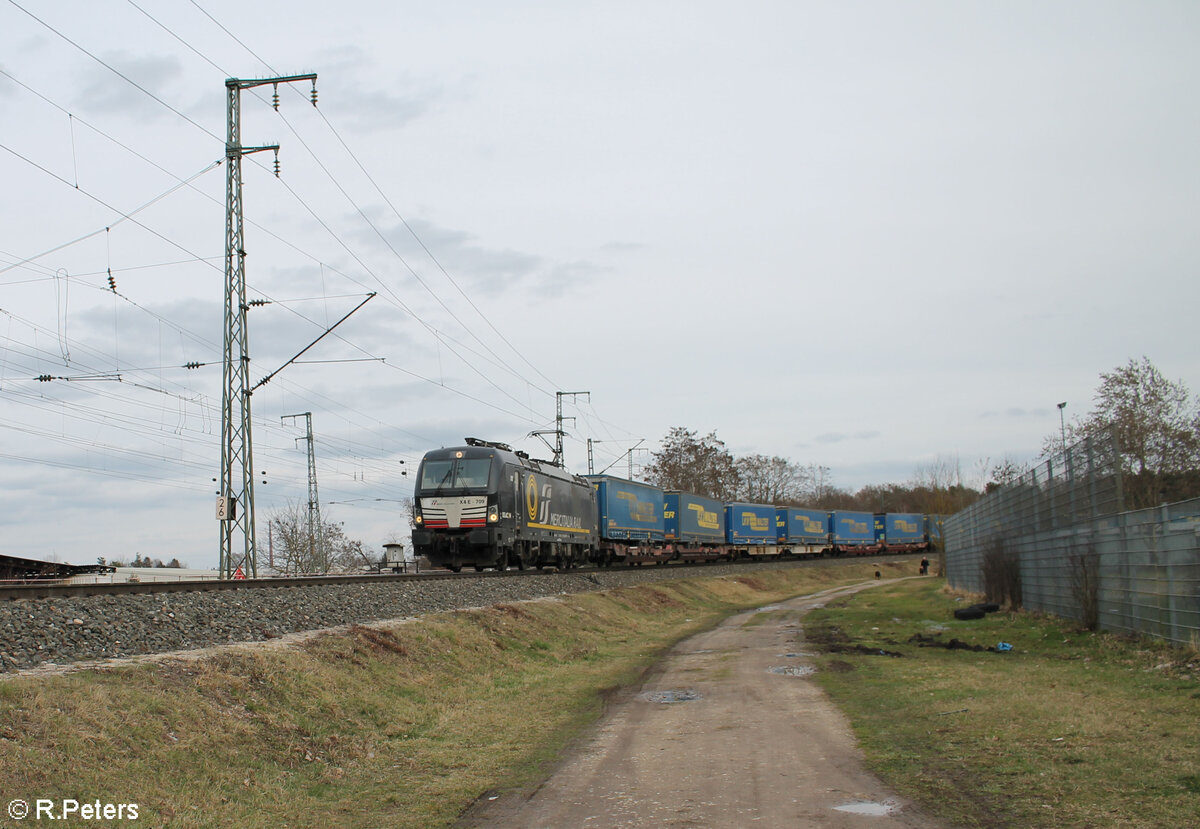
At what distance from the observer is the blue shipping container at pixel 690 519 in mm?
48719

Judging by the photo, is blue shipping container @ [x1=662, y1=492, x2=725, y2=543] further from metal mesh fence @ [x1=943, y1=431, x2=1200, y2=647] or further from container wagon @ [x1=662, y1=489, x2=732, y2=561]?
metal mesh fence @ [x1=943, y1=431, x2=1200, y2=647]

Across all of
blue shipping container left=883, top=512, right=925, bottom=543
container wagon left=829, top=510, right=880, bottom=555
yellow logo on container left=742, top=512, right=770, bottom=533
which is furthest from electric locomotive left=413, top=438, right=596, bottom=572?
blue shipping container left=883, top=512, right=925, bottom=543

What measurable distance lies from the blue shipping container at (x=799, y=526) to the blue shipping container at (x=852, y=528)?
4.18ft

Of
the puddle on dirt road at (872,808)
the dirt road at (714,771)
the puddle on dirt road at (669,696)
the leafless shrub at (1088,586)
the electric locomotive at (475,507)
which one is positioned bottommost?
the puddle on dirt road at (669,696)

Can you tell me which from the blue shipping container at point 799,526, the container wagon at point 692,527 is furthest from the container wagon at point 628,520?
the blue shipping container at point 799,526

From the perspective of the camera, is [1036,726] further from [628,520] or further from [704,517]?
[704,517]

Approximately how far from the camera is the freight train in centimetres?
2638

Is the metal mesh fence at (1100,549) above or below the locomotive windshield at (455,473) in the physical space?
below

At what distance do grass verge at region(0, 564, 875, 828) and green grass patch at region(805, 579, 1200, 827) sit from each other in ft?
11.4

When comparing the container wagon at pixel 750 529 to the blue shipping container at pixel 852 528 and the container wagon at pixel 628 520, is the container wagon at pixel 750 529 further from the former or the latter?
the container wagon at pixel 628 520

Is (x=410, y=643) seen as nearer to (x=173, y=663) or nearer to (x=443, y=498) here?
(x=173, y=663)

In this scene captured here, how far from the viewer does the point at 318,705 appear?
33.2ft

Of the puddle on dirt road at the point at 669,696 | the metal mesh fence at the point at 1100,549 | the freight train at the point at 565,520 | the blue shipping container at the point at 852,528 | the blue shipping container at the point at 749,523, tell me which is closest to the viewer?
the metal mesh fence at the point at 1100,549

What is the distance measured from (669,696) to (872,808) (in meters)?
6.10
